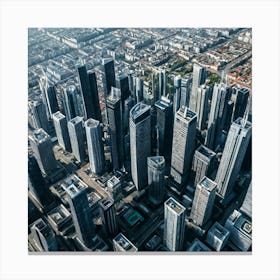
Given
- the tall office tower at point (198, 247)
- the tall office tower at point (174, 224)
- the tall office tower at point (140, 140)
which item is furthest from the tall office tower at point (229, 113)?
the tall office tower at point (174, 224)

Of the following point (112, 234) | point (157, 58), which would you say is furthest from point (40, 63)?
point (112, 234)

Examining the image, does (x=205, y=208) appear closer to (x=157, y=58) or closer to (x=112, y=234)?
(x=112, y=234)

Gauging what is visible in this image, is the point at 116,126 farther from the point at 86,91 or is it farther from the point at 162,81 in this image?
the point at 162,81

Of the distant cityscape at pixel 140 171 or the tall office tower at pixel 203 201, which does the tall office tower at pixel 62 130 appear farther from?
the tall office tower at pixel 203 201

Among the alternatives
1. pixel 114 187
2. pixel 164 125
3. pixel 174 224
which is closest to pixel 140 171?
pixel 114 187

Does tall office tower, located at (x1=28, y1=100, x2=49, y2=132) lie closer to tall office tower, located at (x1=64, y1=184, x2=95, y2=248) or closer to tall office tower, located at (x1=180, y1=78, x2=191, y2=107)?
tall office tower, located at (x1=64, y1=184, x2=95, y2=248)
